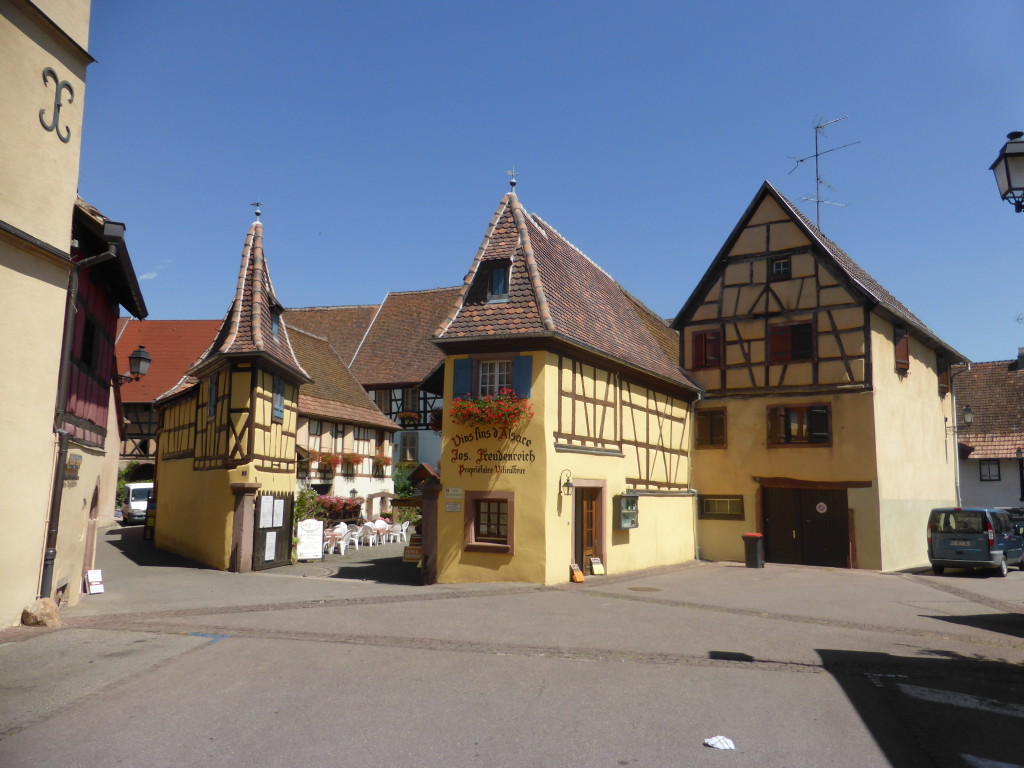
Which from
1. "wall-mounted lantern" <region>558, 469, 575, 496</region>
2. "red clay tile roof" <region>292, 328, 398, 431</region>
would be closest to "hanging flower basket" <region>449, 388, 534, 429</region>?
"wall-mounted lantern" <region>558, 469, 575, 496</region>

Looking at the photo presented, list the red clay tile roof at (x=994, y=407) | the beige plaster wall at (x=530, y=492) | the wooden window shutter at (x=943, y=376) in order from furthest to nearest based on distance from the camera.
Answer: the red clay tile roof at (x=994, y=407) < the wooden window shutter at (x=943, y=376) < the beige plaster wall at (x=530, y=492)

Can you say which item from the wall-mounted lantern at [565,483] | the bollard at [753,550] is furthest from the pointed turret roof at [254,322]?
the bollard at [753,550]

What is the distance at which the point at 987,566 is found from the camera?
2128 centimetres

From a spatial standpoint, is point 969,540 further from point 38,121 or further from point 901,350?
point 38,121

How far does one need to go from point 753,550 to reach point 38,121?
19.6 metres

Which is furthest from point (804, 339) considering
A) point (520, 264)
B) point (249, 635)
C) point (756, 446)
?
point (249, 635)

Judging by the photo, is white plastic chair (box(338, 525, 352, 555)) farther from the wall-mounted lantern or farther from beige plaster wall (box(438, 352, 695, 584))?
the wall-mounted lantern

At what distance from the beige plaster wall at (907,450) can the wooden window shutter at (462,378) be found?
11939 mm

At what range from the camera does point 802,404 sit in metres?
24.5

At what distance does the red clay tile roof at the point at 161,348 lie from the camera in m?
47.6

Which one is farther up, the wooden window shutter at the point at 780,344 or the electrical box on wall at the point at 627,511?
the wooden window shutter at the point at 780,344

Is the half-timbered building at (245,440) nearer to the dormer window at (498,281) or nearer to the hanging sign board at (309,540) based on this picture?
the hanging sign board at (309,540)

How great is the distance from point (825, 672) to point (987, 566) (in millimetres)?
14791

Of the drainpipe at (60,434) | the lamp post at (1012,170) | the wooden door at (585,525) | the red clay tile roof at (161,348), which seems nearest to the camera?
the lamp post at (1012,170)
